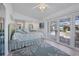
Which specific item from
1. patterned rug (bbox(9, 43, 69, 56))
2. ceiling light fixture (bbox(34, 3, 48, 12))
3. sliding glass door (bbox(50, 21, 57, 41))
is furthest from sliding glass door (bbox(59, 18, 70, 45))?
ceiling light fixture (bbox(34, 3, 48, 12))

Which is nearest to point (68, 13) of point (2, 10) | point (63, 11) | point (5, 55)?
point (63, 11)

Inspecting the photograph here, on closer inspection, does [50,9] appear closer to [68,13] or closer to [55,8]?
[55,8]

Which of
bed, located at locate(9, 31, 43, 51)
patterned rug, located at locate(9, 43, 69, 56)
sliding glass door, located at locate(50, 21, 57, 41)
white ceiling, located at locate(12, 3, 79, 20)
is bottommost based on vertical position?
patterned rug, located at locate(9, 43, 69, 56)

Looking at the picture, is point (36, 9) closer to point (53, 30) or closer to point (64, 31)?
point (53, 30)

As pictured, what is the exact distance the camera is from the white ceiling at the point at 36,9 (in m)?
2.51

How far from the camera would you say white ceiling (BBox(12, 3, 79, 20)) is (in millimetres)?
2506

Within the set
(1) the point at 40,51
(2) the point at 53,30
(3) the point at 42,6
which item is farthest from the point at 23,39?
(3) the point at 42,6

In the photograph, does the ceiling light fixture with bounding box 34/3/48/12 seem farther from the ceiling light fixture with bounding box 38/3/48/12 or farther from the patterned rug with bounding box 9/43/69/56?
the patterned rug with bounding box 9/43/69/56

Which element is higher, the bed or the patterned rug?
the bed

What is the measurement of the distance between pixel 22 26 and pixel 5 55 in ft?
2.28

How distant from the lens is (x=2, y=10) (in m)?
2.48

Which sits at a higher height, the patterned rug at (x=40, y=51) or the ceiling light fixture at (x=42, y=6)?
the ceiling light fixture at (x=42, y=6)

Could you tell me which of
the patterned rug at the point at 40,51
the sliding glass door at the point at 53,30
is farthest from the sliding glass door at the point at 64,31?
the patterned rug at the point at 40,51

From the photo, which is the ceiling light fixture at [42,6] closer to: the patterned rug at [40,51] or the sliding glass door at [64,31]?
the sliding glass door at [64,31]
